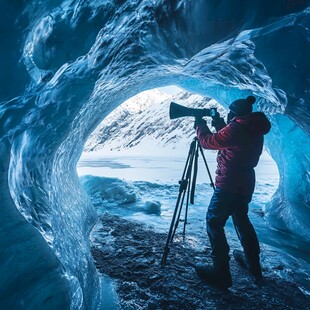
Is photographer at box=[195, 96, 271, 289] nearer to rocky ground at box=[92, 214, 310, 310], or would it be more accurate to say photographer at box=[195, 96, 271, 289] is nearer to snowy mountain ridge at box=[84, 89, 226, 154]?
rocky ground at box=[92, 214, 310, 310]

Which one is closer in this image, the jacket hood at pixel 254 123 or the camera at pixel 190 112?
the jacket hood at pixel 254 123

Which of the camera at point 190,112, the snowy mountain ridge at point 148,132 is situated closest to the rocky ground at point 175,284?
the camera at point 190,112

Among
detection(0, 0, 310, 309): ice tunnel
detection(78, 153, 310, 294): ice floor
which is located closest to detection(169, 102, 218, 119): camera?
detection(0, 0, 310, 309): ice tunnel

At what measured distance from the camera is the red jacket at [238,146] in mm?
2408

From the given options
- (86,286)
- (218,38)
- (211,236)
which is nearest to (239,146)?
(211,236)

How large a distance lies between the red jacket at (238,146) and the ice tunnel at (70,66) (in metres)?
1.22

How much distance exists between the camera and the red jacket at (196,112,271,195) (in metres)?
2.41

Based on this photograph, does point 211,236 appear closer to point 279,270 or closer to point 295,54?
point 279,270

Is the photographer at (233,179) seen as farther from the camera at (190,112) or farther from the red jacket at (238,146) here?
the camera at (190,112)

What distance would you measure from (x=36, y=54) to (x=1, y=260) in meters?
1.77

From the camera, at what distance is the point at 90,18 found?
2.10 meters

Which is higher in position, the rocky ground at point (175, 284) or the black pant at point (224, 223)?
the black pant at point (224, 223)

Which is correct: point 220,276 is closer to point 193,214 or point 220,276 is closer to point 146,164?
point 193,214

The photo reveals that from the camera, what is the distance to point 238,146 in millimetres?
2504
